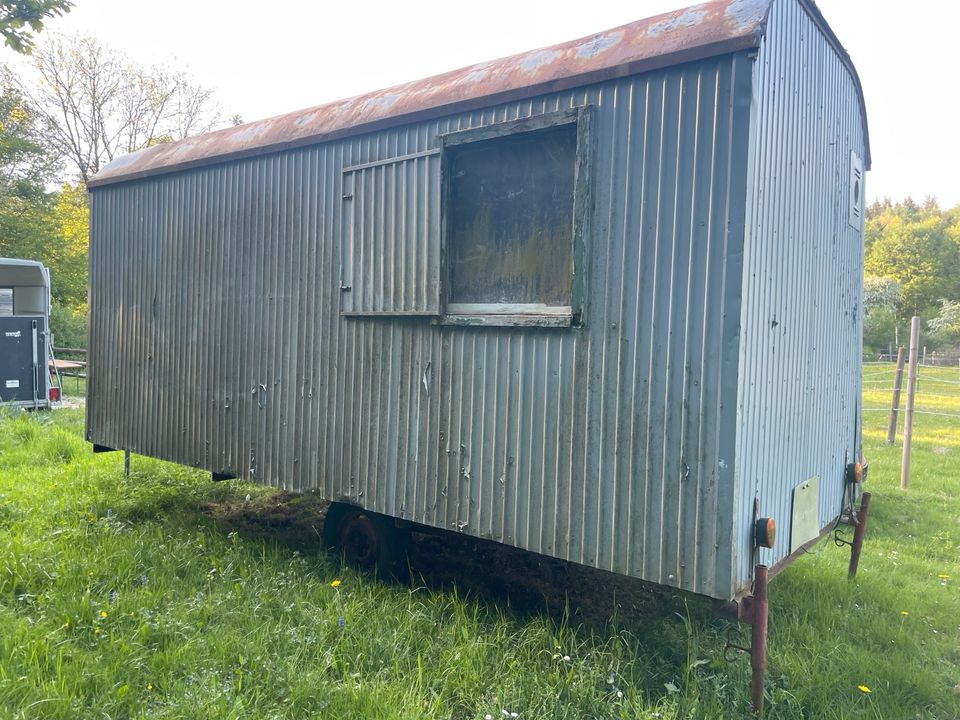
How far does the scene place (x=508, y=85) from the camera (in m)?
3.70

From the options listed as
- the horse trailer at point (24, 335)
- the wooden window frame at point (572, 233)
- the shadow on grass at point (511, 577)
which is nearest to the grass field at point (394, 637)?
the shadow on grass at point (511, 577)

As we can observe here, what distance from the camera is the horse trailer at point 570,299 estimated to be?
3057 mm

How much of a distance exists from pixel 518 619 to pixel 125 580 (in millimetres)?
2412

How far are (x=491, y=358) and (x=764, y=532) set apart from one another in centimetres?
160

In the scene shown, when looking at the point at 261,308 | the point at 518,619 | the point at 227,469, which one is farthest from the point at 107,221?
the point at 518,619

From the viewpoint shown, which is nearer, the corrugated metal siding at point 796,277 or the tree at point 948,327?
the corrugated metal siding at point 796,277

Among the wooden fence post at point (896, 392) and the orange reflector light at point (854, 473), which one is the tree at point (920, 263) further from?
the orange reflector light at point (854, 473)

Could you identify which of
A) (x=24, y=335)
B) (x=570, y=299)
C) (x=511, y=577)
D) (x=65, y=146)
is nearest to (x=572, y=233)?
(x=570, y=299)

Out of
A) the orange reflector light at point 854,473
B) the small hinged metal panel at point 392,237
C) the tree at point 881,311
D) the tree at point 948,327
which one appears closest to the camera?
the small hinged metal panel at point 392,237

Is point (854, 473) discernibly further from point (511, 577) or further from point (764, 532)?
point (511, 577)

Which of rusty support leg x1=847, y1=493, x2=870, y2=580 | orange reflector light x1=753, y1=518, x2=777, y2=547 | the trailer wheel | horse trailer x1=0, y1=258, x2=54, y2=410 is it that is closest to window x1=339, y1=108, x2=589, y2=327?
orange reflector light x1=753, y1=518, x2=777, y2=547

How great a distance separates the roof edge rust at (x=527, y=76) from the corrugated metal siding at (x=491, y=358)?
0.07 meters

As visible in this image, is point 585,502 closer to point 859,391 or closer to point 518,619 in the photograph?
point 518,619

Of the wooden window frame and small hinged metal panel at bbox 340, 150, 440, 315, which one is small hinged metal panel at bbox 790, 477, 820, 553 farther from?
small hinged metal panel at bbox 340, 150, 440, 315
